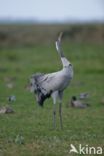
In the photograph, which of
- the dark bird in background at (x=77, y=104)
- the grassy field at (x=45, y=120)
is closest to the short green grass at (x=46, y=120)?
the grassy field at (x=45, y=120)

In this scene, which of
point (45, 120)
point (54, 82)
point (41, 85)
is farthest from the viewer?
point (45, 120)

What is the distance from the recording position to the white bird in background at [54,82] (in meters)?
13.6

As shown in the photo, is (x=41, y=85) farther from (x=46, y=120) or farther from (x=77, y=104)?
(x=77, y=104)

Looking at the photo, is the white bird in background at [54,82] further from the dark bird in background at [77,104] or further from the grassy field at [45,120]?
the dark bird in background at [77,104]

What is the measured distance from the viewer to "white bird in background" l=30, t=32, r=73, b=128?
13570mm

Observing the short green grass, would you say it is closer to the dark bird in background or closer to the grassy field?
the grassy field

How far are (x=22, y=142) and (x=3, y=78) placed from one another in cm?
1338

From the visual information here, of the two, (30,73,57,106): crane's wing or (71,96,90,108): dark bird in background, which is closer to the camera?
(30,73,57,106): crane's wing

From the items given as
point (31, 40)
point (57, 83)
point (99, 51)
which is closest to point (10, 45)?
point (31, 40)

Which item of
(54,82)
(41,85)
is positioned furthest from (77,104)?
(54,82)

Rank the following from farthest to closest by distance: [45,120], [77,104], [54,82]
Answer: [77,104]
[45,120]
[54,82]

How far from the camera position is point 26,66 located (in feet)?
101

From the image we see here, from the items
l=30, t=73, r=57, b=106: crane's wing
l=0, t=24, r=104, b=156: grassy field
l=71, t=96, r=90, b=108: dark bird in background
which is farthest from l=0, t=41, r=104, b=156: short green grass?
l=30, t=73, r=57, b=106: crane's wing

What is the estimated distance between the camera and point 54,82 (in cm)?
1380
